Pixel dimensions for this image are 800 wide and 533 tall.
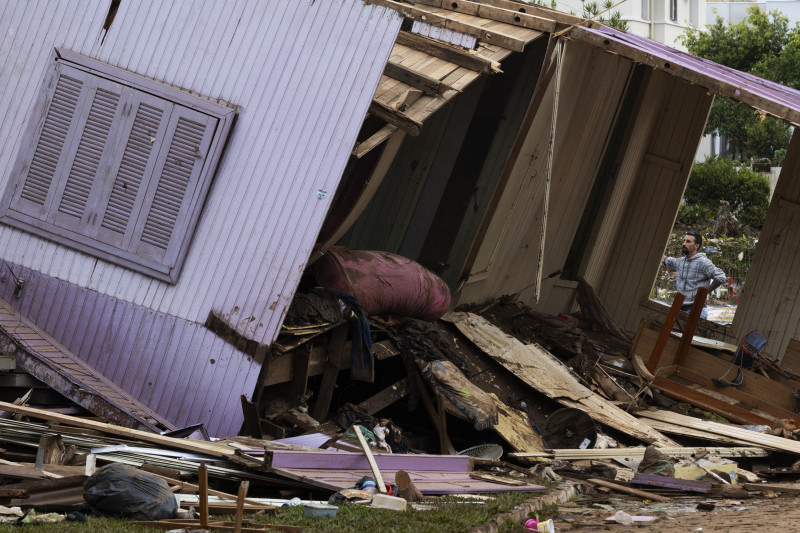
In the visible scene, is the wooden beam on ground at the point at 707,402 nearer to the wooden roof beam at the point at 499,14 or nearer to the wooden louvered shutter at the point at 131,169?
the wooden roof beam at the point at 499,14

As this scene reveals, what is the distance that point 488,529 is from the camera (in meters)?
5.93

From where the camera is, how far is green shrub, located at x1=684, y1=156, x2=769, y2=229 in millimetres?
27797

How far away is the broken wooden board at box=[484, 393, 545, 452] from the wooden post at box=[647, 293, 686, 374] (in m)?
2.87

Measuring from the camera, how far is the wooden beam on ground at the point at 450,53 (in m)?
8.98

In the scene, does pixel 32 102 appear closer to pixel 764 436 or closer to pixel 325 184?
pixel 325 184

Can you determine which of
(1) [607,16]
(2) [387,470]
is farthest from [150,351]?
(1) [607,16]

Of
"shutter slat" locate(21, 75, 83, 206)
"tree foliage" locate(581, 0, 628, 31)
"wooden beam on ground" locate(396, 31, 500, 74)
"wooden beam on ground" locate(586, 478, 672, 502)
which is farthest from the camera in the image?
"tree foliage" locate(581, 0, 628, 31)

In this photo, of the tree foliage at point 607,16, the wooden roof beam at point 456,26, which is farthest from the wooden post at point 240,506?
the tree foliage at point 607,16

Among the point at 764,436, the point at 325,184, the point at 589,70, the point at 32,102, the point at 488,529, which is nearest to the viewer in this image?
the point at 488,529

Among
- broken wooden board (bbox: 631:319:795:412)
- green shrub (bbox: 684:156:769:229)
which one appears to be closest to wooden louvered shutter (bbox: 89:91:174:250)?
broken wooden board (bbox: 631:319:795:412)

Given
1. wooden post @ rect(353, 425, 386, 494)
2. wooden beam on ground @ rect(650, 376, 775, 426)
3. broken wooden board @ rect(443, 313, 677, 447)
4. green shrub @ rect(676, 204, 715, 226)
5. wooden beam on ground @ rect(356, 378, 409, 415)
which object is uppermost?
green shrub @ rect(676, 204, 715, 226)

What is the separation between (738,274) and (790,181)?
878cm

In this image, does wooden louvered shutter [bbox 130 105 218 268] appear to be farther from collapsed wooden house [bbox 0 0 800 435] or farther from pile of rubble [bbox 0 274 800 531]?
pile of rubble [bbox 0 274 800 531]

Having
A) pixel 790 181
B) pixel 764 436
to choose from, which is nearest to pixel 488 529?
pixel 764 436
